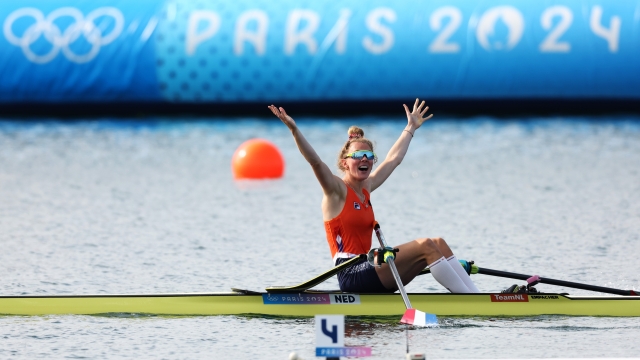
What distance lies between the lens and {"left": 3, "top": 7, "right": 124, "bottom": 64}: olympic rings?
1897cm

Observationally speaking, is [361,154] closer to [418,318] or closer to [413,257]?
[413,257]

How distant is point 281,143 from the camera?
56.5 feet

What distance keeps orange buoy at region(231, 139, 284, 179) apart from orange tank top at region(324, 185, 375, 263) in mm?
6919

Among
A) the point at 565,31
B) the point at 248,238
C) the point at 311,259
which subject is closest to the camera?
the point at 311,259

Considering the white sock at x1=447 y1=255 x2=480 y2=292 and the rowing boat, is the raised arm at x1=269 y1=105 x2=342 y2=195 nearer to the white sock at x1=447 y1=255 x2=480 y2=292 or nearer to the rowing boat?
the rowing boat

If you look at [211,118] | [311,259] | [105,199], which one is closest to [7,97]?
[211,118]

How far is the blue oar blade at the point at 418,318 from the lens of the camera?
693 centimetres

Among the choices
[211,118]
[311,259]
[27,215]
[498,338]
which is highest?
[211,118]

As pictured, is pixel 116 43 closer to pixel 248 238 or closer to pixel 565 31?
pixel 565 31

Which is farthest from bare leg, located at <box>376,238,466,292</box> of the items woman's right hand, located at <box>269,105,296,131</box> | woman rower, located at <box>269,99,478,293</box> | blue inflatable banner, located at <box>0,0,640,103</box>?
blue inflatable banner, located at <box>0,0,640,103</box>

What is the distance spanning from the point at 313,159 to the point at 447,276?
1.18m

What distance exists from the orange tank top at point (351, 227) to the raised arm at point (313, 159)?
0.47 feet

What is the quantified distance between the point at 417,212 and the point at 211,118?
8.77m

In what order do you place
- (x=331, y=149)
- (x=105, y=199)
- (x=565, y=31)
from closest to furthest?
(x=105, y=199) → (x=331, y=149) → (x=565, y=31)
